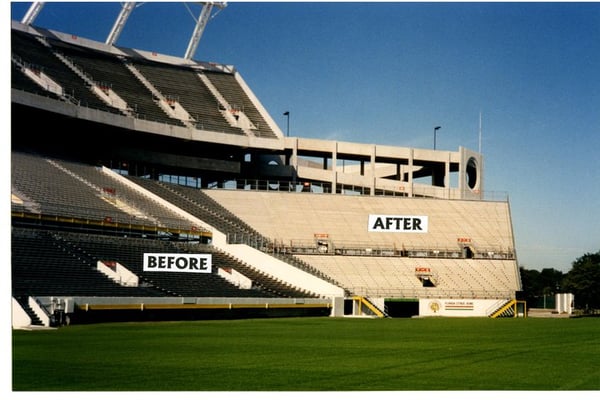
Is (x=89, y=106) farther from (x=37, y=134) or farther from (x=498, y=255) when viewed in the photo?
(x=498, y=255)

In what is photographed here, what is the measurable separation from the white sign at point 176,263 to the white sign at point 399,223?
1081 cm

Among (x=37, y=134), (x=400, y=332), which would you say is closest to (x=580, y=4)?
(x=400, y=332)

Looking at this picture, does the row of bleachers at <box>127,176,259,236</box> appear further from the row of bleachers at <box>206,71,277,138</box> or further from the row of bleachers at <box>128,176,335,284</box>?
the row of bleachers at <box>206,71,277,138</box>

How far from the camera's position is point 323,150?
3888cm

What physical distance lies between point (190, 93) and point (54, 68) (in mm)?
7529

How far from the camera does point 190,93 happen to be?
38.4 metres

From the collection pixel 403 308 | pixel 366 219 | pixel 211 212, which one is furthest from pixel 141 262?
pixel 366 219

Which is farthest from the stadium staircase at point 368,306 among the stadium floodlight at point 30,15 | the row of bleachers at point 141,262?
the stadium floodlight at point 30,15

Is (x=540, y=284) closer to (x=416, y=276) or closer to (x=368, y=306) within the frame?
(x=416, y=276)

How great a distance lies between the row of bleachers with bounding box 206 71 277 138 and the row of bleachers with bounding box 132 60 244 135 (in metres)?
0.87

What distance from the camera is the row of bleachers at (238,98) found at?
127ft

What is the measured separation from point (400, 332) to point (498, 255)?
1923 centimetres

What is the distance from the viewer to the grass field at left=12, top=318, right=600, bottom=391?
8078mm
